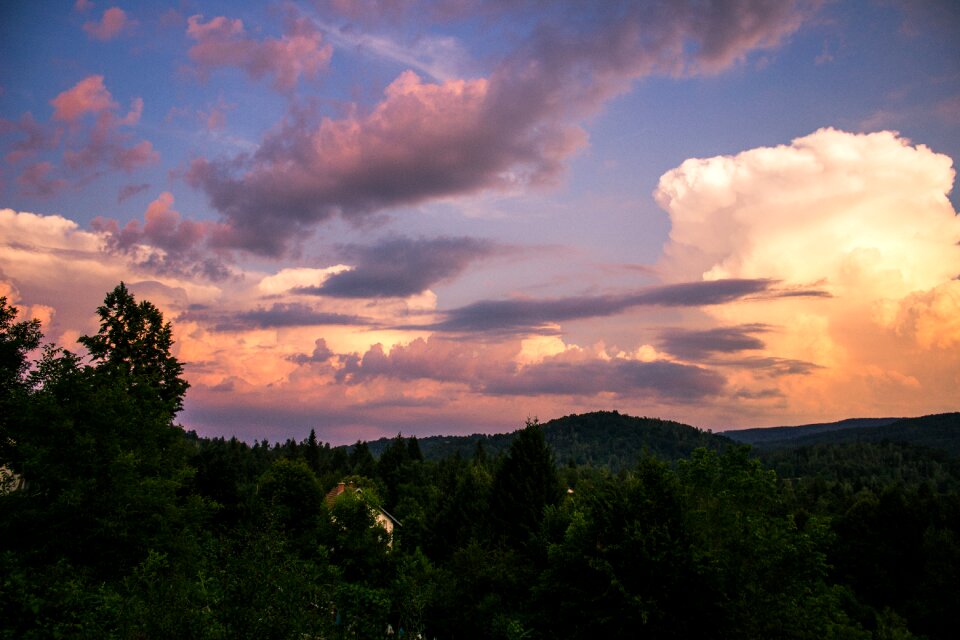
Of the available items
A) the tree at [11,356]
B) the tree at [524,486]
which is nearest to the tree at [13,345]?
the tree at [11,356]

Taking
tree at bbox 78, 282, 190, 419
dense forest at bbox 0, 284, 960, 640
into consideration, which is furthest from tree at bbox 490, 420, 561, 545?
tree at bbox 78, 282, 190, 419

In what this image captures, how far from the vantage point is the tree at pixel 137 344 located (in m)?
41.8

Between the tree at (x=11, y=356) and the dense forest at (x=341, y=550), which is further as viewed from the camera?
the tree at (x=11, y=356)

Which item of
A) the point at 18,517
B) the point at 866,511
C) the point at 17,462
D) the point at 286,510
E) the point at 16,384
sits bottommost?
the point at 866,511

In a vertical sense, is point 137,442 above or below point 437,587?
above

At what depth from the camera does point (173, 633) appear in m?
14.9

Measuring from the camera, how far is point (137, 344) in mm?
42438

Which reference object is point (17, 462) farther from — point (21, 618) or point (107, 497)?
point (21, 618)

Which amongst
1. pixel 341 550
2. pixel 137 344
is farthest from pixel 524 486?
pixel 137 344

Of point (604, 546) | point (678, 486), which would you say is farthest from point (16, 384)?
point (678, 486)

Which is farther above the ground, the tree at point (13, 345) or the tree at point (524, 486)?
the tree at point (13, 345)

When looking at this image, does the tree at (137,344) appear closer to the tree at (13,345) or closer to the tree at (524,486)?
Answer: the tree at (13,345)

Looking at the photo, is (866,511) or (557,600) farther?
(866,511)

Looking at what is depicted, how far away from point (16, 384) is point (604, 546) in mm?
35051
